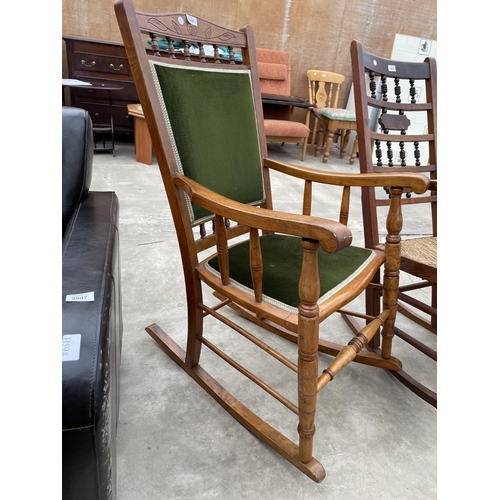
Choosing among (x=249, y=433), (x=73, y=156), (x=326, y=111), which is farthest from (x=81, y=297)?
(x=326, y=111)

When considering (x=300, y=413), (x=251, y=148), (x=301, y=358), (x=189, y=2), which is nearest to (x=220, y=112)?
(x=251, y=148)

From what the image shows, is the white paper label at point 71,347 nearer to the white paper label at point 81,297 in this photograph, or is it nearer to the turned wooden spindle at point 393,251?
the white paper label at point 81,297

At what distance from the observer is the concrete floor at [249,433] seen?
1.00m

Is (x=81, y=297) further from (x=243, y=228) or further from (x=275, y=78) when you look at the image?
(x=275, y=78)

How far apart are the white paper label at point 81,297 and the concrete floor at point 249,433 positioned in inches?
23.0

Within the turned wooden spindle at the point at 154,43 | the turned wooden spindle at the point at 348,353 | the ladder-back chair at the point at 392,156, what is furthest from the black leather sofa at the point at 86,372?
the ladder-back chair at the point at 392,156

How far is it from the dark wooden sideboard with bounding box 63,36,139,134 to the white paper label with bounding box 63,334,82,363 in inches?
154

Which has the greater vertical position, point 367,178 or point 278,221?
point 367,178

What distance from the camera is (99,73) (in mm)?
4008

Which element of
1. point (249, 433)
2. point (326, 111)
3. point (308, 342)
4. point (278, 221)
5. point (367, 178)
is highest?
point (326, 111)

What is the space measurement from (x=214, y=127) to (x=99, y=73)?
349 cm

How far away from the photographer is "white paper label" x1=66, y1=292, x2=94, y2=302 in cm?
68

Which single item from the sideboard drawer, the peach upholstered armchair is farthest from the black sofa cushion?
the peach upholstered armchair

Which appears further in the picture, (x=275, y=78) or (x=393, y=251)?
(x=275, y=78)
